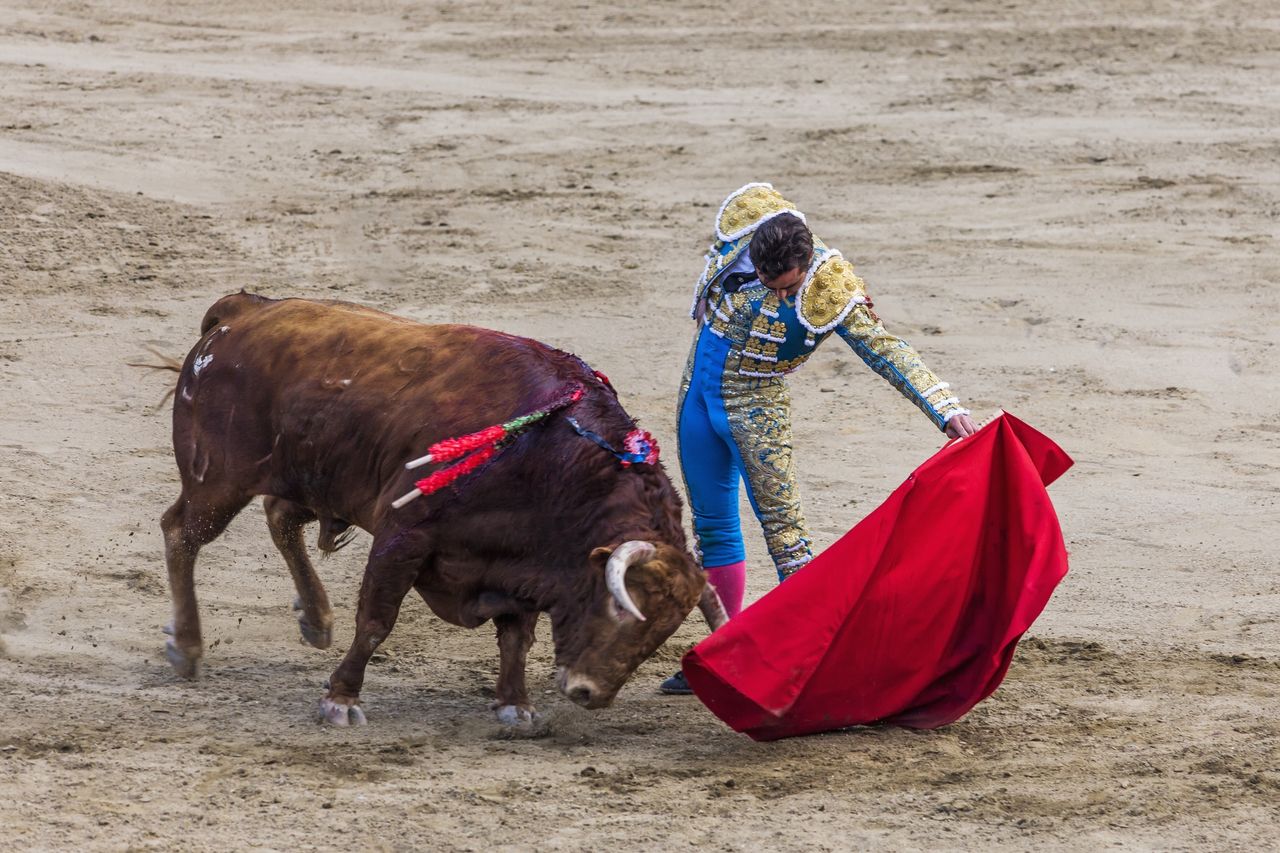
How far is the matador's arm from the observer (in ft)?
17.1

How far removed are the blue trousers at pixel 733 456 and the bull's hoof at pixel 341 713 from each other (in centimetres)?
123

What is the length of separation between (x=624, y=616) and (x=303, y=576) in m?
1.65

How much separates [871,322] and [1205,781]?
5.34 feet

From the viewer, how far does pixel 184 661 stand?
591 centimetres

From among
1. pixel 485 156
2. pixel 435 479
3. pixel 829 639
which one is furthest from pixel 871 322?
pixel 485 156

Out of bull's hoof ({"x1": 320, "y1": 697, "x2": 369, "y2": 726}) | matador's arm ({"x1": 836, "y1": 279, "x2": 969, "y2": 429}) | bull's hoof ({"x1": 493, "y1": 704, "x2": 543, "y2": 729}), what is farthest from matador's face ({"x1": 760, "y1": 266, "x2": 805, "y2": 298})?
bull's hoof ({"x1": 320, "y1": 697, "x2": 369, "y2": 726})

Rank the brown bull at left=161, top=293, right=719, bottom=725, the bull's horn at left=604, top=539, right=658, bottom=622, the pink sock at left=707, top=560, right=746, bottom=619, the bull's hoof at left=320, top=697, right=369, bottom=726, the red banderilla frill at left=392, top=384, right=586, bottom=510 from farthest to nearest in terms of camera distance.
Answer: the pink sock at left=707, top=560, right=746, bottom=619 < the bull's hoof at left=320, top=697, right=369, bottom=726 < the red banderilla frill at left=392, top=384, right=586, bottom=510 < the brown bull at left=161, top=293, right=719, bottom=725 < the bull's horn at left=604, top=539, right=658, bottom=622

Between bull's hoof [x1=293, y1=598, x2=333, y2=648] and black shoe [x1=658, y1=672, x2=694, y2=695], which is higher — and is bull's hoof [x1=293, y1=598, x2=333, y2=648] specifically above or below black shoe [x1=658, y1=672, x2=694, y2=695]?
below

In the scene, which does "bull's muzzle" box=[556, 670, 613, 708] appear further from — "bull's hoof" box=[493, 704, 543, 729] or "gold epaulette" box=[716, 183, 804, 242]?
"gold epaulette" box=[716, 183, 804, 242]

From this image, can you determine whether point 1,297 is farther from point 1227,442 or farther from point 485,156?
point 1227,442

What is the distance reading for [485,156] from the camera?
1147 centimetres

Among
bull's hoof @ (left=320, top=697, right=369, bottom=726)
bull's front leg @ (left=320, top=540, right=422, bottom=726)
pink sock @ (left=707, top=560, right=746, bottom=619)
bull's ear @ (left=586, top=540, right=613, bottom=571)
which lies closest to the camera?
bull's ear @ (left=586, top=540, right=613, bottom=571)

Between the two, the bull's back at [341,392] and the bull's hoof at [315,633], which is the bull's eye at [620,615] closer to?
the bull's back at [341,392]

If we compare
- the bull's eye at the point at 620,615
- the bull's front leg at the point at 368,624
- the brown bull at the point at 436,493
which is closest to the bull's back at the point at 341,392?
the brown bull at the point at 436,493
